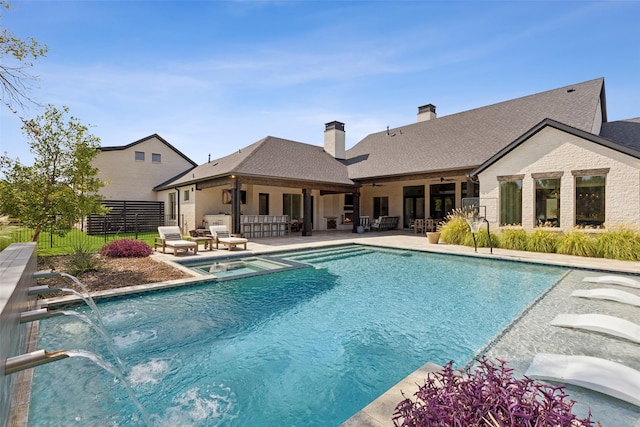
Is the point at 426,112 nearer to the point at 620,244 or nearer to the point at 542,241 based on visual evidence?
the point at 542,241

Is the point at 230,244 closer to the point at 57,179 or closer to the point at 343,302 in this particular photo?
the point at 57,179

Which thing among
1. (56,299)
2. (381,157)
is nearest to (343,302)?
(56,299)

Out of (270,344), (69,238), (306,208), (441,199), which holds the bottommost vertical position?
(270,344)

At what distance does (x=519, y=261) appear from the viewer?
9305 mm

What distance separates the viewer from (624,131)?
14.2 m

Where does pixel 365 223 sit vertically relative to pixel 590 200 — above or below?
below

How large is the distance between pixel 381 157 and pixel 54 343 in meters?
17.3

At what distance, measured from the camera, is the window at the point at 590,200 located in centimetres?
1045

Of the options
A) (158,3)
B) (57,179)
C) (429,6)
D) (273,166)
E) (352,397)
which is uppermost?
(429,6)

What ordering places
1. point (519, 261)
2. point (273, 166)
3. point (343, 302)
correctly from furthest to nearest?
Result: point (273, 166)
point (519, 261)
point (343, 302)

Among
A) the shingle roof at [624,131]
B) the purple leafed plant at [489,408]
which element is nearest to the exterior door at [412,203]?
the shingle roof at [624,131]

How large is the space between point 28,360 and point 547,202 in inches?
560

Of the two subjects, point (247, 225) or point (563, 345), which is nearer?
point (563, 345)

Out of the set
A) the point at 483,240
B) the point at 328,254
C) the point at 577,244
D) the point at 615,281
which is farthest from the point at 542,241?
the point at 328,254
